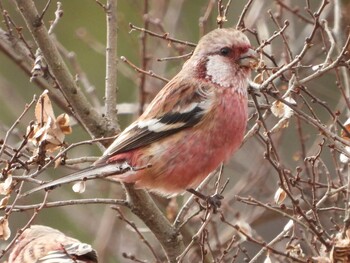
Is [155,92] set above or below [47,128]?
below

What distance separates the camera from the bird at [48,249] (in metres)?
6.30

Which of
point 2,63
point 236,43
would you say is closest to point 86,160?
point 236,43

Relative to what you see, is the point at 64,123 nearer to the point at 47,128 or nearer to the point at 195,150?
the point at 47,128

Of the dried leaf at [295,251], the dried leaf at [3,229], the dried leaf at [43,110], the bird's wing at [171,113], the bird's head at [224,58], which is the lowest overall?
the dried leaf at [295,251]

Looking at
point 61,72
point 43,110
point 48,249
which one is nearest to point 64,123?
point 43,110

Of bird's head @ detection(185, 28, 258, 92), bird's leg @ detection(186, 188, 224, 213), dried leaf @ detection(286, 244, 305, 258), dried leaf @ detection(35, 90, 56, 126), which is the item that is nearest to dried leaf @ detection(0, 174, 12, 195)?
dried leaf @ detection(35, 90, 56, 126)

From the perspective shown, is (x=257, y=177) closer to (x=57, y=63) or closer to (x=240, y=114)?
(x=240, y=114)

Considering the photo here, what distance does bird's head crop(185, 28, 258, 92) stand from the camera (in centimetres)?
641

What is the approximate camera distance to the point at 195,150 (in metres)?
6.41

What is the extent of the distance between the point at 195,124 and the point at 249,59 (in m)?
0.63

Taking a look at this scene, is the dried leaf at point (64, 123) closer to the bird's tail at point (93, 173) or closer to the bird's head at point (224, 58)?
the bird's tail at point (93, 173)

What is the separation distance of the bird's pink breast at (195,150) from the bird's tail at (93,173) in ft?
0.93

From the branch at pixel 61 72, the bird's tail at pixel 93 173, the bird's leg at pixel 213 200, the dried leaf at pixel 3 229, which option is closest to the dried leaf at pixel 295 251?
the bird's leg at pixel 213 200

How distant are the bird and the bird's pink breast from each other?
68cm
